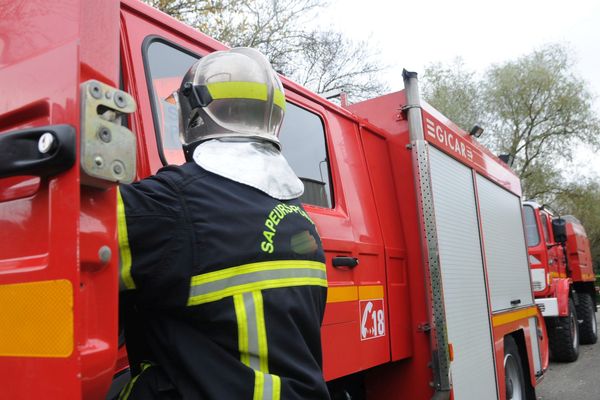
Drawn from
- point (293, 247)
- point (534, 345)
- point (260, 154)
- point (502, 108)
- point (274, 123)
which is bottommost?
point (534, 345)

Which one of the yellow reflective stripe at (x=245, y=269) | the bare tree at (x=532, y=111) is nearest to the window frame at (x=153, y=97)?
the yellow reflective stripe at (x=245, y=269)

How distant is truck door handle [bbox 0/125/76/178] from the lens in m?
0.96

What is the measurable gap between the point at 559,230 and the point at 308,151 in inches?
343

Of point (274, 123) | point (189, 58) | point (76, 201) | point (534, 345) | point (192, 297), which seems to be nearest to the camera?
point (76, 201)

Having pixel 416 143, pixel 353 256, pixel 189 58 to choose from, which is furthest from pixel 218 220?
pixel 416 143

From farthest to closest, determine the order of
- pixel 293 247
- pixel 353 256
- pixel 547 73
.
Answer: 1. pixel 547 73
2. pixel 353 256
3. pixel 293 247

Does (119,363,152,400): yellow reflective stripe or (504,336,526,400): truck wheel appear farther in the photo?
(504,336,526,400): truck wheel

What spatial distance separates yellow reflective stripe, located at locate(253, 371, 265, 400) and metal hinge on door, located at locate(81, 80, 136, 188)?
530 millimetres

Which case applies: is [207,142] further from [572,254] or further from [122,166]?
[572,254]

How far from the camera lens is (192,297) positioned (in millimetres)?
1233

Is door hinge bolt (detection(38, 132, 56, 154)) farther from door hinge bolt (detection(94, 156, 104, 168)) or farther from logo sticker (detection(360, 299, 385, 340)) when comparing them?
logo sticker (detection(360, 299, 385, 340))

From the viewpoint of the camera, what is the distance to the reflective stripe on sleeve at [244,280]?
48.6 inches

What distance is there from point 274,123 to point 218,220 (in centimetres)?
46

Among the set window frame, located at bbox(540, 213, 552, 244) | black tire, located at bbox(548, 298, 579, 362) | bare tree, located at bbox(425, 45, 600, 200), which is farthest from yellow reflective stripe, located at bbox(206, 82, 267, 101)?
bare tree, located at bbox(425, 45, 600, 200)
